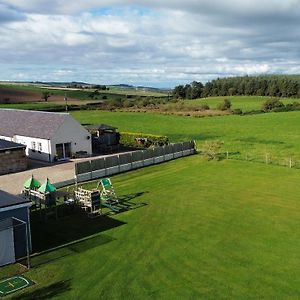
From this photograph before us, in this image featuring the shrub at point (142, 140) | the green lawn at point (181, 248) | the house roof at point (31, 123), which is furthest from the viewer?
the shrub at point (142, 140)

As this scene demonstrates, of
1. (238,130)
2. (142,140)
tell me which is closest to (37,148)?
(142,140)

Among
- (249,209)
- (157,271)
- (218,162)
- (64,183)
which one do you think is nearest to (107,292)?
(157,271)

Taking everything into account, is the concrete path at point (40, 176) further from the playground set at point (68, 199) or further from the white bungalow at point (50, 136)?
the playground set at point (68, 199)

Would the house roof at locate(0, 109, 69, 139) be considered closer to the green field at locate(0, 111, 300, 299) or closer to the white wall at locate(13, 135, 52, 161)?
the white wall at locate(13, 135, 52, 161)

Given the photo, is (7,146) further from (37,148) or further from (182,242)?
(182,242)

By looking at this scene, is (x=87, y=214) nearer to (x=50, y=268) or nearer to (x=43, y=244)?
(x=43, y=244)

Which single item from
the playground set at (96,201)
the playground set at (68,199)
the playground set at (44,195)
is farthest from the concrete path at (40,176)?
the playground set at (96,201)
